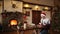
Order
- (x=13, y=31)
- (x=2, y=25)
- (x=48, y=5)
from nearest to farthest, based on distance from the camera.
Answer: (x=13, y=31)
(x=2, y=25)
(x=48, y=5)

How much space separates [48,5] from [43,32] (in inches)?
359

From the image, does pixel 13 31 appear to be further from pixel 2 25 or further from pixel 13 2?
pixel 13 2

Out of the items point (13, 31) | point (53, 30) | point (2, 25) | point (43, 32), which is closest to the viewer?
point (43, 32)

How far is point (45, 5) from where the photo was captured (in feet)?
43.7

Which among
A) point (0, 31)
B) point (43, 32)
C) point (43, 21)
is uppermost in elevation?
point (43, 21)

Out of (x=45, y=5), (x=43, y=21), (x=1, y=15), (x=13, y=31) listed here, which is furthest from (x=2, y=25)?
(x=43, y=21)

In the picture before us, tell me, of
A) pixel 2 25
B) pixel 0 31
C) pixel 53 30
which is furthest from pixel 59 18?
pixel 2 25

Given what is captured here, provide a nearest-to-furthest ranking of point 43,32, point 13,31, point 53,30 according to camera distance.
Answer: point 43,32, point 53,30, point 13,31

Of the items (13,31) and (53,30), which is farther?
(13,31)

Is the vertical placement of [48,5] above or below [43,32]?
above

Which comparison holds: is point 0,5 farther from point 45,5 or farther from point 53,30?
point 53,30

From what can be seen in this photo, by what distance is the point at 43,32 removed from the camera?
430 centimetres

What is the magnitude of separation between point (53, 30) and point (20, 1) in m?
5.80

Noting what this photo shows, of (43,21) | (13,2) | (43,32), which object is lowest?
(43,32)
